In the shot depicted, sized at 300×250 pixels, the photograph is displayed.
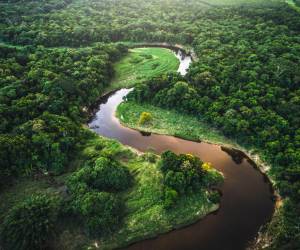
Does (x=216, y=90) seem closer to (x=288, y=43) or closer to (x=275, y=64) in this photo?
(x=275, y=64)

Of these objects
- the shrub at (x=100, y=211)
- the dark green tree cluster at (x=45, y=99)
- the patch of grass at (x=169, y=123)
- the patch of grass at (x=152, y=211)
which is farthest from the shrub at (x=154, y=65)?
the shrub at (x=100, y=211)

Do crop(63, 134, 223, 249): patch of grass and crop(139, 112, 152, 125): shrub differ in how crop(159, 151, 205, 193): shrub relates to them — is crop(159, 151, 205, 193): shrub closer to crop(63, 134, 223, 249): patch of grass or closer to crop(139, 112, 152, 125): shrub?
crop(63, 134, 223, 249): patch of grass

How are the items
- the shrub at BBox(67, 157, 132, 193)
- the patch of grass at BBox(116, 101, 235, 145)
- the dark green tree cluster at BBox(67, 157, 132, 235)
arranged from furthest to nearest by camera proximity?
the patch of grass at BBox(116, 101, 235, 145)
the shrub at BBox(67, 157, 132, 193)
the dark green tree cluster at BBox(67, 157, 132, 235)

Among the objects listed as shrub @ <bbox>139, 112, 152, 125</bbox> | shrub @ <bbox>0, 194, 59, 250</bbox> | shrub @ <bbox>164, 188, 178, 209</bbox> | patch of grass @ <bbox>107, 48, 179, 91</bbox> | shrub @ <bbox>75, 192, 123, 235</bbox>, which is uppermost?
patch of grass @ <bbox>107, 48, 179, 91</bbox>

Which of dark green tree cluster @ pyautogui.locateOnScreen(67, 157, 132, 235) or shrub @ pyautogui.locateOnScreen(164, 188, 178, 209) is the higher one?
shrub @ pyautogui.locateOnScreen(164, 188, 178, 209)

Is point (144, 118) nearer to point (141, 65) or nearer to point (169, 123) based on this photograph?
point (169, 123)

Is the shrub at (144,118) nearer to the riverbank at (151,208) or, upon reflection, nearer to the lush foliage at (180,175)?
the riverbank at (151,208)

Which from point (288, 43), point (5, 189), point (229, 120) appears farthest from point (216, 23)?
point (5, 189)

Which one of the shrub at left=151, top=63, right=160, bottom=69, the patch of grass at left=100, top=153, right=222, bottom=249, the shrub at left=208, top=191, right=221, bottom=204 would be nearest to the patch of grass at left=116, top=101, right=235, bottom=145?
the patch of grass at left=100, top=153, right=222, bottom=249
